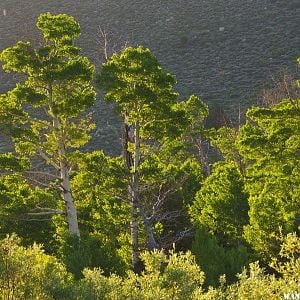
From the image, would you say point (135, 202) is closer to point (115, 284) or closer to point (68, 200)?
point (68, 200)

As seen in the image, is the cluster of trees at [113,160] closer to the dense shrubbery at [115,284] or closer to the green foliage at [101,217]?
the green foliage at [101,217]

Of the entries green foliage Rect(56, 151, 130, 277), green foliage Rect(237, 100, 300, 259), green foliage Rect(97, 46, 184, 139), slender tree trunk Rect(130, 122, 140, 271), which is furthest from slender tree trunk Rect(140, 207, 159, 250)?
green foliage Rect(237, 100, 300, 259)

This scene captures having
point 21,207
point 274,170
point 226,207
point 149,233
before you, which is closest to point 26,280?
point 21,207

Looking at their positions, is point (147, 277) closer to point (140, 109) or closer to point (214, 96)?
point (140, 109)

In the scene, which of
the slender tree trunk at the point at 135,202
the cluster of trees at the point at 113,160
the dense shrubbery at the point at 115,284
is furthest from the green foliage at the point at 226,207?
the dense shrubbery at the point at 115,284

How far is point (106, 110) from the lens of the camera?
5038 centimetres

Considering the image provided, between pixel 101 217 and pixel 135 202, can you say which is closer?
pixel 135 202

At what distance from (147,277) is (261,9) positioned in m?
58.6

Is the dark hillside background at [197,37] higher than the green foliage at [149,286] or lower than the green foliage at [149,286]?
higher

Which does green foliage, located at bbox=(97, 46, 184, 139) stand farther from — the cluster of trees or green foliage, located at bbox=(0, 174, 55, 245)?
green foliage, located at bbox=(0, 174, 55, 245)

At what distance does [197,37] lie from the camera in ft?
198

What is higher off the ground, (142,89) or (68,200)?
(142,89)

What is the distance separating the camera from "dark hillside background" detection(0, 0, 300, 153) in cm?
5003

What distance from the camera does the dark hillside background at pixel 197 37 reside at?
50.0m
